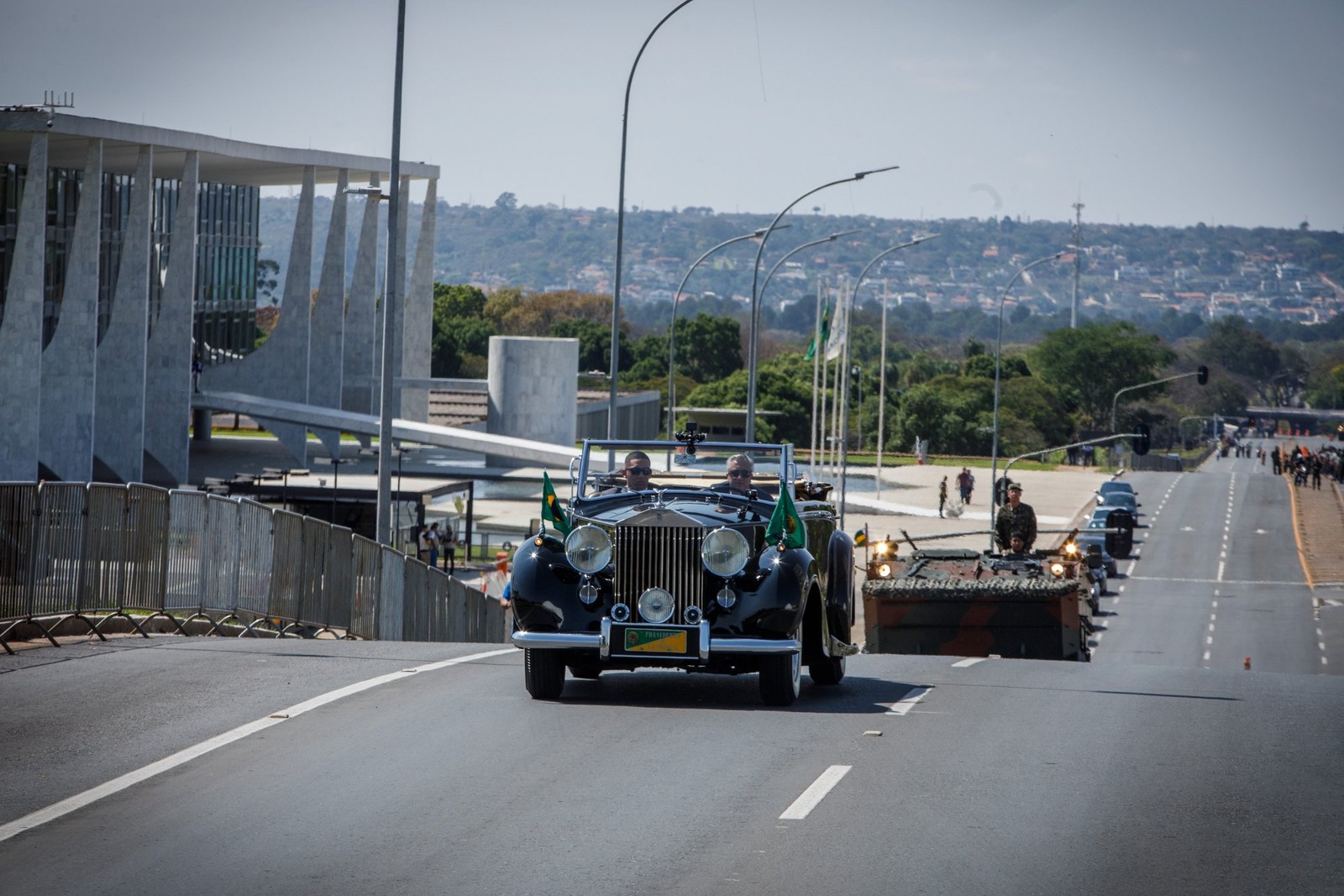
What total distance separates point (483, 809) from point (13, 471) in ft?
159

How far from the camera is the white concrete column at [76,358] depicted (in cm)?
5662

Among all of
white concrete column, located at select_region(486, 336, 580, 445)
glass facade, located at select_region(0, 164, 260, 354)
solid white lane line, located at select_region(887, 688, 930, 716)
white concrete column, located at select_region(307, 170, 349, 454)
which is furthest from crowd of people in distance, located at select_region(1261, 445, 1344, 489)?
solid white lane line, located at select_region(887, 688, 930, 716)

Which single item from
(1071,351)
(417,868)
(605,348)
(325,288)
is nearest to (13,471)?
(325,288)

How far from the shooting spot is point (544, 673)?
39.9ft

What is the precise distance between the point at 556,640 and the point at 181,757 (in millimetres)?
2723

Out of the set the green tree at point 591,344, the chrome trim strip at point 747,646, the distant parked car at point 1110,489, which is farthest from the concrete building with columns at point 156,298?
the green tree at point 591,344

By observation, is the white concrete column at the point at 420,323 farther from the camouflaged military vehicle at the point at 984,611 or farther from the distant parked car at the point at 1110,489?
the camouflaged military vehicle at the point at 984,611

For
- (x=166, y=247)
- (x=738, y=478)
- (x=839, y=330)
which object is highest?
(x=166, y=247)

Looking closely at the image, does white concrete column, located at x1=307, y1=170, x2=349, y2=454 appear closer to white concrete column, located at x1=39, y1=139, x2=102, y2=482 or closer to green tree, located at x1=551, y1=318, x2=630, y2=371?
white concrete column, located at x1=39, y1=139, x2=102, y2=482

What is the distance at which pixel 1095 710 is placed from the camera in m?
12.6

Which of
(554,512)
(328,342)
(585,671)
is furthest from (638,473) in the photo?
(328,342)

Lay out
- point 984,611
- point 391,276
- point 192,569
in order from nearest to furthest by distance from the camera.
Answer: point 192,569 → point 984,611 → point 391,276

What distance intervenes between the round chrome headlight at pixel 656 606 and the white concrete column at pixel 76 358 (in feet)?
158

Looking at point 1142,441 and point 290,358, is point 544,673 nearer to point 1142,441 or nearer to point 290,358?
point 1142,441
